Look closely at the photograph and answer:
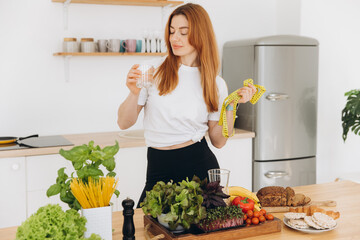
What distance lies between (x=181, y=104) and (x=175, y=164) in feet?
0.98

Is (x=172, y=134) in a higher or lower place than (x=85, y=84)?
lower

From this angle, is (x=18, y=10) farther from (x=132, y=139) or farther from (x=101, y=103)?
(x=132, y=139)

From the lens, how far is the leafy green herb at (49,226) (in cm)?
110

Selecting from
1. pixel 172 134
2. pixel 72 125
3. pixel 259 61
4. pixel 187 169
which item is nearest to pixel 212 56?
pixel 172 134

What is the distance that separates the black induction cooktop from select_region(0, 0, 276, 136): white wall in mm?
A: 263

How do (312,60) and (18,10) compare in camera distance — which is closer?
(18,10)

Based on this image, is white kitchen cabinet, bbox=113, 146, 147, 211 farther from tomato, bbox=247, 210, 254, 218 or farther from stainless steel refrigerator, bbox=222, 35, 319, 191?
tomato, bbox=247, 210, 254, 218

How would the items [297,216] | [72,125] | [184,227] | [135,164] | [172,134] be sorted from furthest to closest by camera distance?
1. [72,125]
2. [135,164]
3. [172,134]
4. [297,216]
5. [184,227]

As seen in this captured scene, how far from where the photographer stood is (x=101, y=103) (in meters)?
3.52

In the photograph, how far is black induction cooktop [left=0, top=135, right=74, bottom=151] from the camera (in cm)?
281

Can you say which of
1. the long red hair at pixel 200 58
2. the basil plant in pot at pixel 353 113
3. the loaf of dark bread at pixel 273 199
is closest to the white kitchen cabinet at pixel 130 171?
the long red hair at pixel 200 58

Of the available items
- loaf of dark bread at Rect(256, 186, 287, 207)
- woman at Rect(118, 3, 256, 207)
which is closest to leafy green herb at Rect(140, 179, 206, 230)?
loaf of dark bread at Rect(256, 186, 287, 207)

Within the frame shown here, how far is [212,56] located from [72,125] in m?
1.59

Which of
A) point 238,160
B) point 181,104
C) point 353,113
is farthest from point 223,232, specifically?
point 353,113
